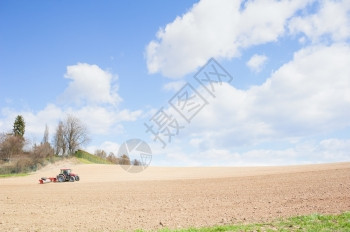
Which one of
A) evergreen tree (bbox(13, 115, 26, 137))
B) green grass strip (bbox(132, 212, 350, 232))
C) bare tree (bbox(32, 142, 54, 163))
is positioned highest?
evergreen tree (bbox(13, 115, 26, 137))

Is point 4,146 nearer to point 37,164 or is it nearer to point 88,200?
point 37,164

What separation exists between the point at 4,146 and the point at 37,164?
62.0 feet

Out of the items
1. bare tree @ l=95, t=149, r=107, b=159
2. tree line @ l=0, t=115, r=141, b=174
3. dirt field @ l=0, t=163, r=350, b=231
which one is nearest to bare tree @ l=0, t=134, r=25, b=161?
tree line @ l=0, t=115, r=141, b=174

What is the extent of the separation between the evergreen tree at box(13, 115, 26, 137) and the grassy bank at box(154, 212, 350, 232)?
316ft

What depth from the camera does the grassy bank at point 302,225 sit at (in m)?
12.4

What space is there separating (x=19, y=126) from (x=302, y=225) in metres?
99.9

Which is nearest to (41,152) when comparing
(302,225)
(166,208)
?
(166,208)

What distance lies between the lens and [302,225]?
1299cm

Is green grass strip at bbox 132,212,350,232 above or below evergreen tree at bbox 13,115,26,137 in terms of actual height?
below

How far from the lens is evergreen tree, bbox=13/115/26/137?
98950 mm

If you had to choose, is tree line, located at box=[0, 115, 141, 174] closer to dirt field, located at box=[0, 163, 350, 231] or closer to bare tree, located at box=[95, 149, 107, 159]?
bare tree, located at box=[95, 149, 107, 159]

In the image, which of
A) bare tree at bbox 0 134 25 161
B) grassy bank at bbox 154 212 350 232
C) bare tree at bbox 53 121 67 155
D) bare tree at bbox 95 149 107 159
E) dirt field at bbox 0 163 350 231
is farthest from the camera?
bare tree at bbox 95 149 107 159

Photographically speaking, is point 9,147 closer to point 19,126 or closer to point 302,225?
point 19,126

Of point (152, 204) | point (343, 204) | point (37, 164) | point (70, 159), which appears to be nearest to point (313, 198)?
point (343, 204)
